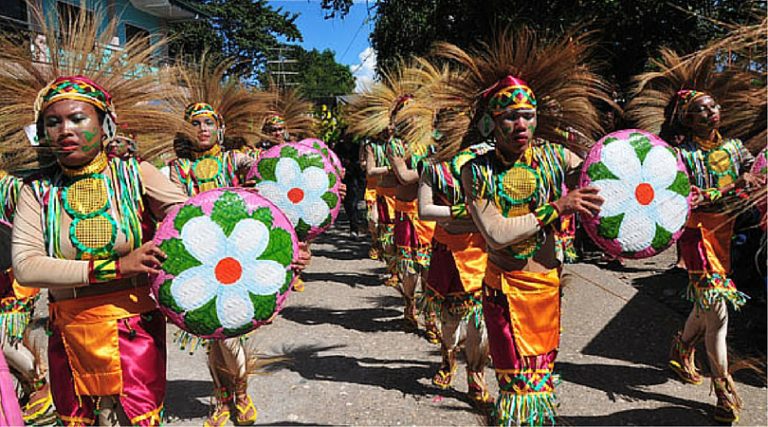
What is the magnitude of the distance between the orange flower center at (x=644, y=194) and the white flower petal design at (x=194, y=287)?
1884mm

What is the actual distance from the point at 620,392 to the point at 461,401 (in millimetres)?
1100

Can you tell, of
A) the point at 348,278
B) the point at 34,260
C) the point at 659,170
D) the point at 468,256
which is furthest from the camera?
the point at 348,278

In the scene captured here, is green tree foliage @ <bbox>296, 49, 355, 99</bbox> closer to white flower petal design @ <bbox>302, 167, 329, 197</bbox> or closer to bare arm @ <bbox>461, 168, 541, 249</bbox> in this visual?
white flower petal design @ <bbox>302, 167, 329, 197</bbox>

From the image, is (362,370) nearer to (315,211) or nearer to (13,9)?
(315,211)

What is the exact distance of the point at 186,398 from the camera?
4.01 metres

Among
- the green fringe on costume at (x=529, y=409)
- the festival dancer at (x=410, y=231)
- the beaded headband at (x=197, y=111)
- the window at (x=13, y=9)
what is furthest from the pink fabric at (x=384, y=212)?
the window at (x=13, y=9)

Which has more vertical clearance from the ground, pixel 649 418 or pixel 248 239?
pixel 248 239

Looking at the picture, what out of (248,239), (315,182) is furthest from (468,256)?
(248,239)

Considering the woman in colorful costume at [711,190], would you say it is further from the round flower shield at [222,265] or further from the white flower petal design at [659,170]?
the round flower shield at [222,265]

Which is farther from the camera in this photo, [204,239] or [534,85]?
[534,85]

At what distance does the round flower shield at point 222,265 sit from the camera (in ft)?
7.54

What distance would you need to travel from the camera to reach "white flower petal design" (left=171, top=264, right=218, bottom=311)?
7.51ft

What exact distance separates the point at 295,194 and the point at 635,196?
246 centimetres

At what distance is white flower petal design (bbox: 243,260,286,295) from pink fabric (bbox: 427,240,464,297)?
1.69 metres
